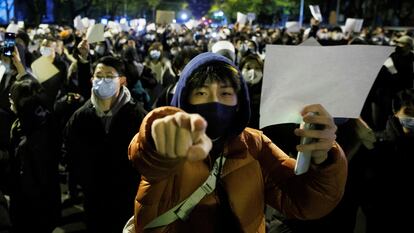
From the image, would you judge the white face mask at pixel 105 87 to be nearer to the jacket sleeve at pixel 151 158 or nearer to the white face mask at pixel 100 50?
the jacket sleeve at pixel 151 158

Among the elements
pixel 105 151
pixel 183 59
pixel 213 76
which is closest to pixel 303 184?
pixel 213 76

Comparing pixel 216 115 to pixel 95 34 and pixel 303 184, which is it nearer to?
pixel 303 184

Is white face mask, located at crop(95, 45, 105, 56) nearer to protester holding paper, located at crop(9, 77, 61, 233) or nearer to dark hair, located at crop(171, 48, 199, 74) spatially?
dark hair, located at crop(171, 48, 199, 74)

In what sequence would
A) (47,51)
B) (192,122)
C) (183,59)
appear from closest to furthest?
1. (192,122)
2. (183,59)
3. (47,51)

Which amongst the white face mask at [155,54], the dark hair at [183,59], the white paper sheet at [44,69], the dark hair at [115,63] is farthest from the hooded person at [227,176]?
the white face mask at [155,54]

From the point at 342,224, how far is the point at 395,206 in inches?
14.7

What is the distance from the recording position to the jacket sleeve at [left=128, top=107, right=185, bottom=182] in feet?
4.71

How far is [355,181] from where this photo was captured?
3.22 m

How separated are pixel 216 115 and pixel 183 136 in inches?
24.9

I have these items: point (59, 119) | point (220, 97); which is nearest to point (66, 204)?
point (59, 119)

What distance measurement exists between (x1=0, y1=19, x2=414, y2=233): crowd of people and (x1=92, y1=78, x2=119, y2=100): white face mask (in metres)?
0.01

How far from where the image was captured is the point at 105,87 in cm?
387

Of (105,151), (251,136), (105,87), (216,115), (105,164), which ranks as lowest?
(105,164)

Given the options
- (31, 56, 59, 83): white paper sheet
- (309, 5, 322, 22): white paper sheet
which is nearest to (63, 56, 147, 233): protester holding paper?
(31, 56, 59, 83): white paper sheet
